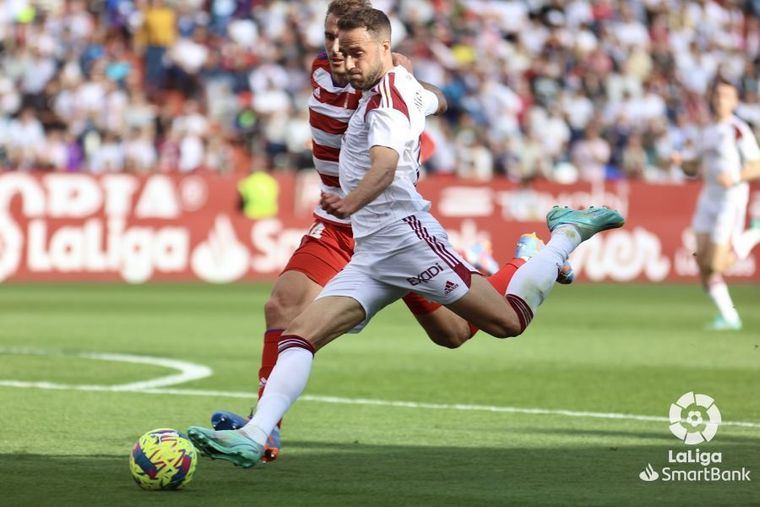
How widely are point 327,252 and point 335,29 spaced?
127 cm

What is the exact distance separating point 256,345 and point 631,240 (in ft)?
41.4

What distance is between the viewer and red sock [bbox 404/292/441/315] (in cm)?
776

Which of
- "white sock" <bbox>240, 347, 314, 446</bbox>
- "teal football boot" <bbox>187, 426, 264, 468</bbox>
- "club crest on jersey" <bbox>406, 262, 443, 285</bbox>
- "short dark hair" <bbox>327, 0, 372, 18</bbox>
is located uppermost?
"short dark hair" <bbox>327, 0, 372, 18</bbox>

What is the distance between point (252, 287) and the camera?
2305 centimetres

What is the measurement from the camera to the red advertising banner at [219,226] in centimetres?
2258

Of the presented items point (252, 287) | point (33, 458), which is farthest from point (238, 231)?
point (33, 458)

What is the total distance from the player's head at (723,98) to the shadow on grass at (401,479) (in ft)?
27.0

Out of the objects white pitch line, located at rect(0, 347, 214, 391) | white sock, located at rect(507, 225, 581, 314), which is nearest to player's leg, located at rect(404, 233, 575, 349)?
white sock, located at rect(507, 225, 581, 314)

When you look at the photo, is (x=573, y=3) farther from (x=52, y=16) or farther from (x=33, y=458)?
(x=33, y=458)

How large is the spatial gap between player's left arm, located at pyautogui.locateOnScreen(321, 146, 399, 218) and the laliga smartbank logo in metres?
1.88

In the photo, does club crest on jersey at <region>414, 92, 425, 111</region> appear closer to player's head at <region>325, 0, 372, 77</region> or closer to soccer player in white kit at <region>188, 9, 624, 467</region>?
soccer player in white kit at <region>188, 9, 624, 467</region>

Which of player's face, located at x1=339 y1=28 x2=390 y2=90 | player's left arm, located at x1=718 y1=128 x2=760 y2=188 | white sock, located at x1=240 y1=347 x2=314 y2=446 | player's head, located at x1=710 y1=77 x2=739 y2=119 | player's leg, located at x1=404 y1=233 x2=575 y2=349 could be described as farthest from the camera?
player's left arm, located at x1=718 y1=128 x2=760 y2=188

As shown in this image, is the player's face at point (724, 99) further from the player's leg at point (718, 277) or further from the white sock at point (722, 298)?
the white sock at point (722, 298)

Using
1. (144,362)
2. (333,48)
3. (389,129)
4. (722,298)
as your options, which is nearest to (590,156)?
(722,298)
